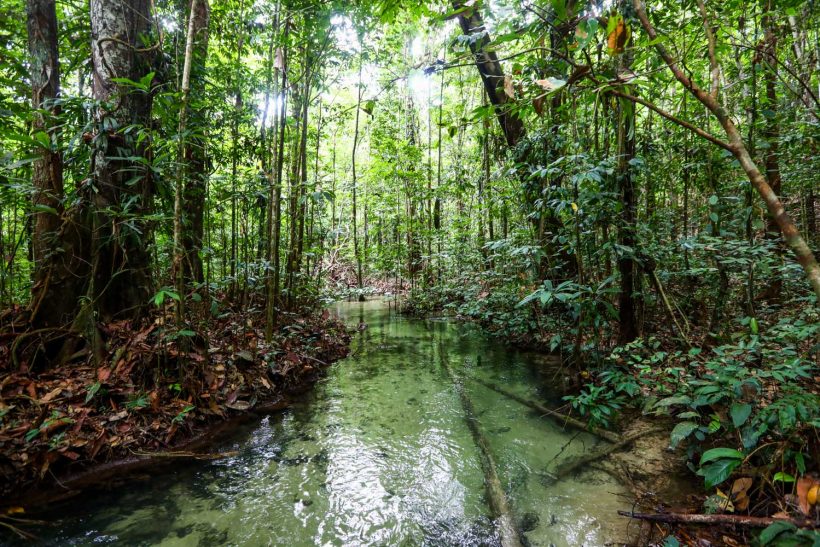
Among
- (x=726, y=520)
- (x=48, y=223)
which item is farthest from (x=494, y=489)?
(x=48, y=223)

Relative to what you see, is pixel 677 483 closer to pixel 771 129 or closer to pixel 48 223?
pixel 771 129

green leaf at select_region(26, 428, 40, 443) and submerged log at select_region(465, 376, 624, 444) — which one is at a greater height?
green leaf at select_region(26, 428, 40, 443)

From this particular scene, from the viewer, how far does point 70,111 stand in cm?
343

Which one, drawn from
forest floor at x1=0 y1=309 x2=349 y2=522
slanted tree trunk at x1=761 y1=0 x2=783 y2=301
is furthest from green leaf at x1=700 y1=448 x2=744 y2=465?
forest floor at x1=0 y1=309 x2=349 y2=522

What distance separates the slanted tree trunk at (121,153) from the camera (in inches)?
150

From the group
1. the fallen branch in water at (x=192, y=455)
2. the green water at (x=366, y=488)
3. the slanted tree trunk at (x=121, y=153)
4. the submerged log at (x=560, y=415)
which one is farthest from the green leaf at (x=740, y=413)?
the slanted tree trunk at (x=121, y=153)

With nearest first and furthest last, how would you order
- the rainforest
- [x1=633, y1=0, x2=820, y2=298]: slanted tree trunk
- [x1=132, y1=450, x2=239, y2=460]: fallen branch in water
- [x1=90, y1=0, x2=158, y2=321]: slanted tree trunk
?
[x1=633, y1=0, x2=820, y2=298]: slanted tree trunk, the rainforest, [x1=132, y1=450, x2=239, y2=460]: fallen branch in water, [x1=90, y1=0, x2=158, y2=321]: slanted tree trunk

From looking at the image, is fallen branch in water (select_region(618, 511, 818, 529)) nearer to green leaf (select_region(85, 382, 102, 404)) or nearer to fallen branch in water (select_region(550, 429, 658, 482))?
fallen branch in water (select_region(550, 429, 658, 482))

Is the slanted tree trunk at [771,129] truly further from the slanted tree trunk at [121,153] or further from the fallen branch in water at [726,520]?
the slanted tree trunk at [121,153]

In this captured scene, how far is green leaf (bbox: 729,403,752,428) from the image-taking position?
2.07 meters

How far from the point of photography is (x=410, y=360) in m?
6.85

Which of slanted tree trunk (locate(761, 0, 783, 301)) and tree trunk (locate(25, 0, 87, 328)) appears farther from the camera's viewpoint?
slanted tree trunk (locate(761, 0, 783, 301))

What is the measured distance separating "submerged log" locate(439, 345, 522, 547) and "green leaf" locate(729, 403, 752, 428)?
147 cm

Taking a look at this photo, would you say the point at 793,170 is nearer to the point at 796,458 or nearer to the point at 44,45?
the point at 796,458
